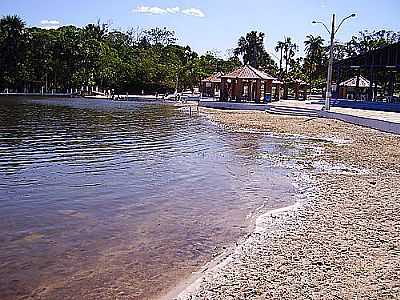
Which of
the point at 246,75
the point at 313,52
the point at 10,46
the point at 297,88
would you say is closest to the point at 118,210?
the point at 246,75

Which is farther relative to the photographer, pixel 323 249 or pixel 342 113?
pixel 342 113

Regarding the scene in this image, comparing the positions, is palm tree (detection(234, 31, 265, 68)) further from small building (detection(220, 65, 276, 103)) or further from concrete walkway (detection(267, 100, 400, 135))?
concrete walkway (detection(267, 100, 400, 135))

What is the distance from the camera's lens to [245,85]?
204 feet

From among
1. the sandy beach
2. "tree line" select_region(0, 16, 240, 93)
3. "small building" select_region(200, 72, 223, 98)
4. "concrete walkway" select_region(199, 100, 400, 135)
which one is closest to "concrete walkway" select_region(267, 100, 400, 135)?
"concrete walkway" select_region(199, 100, 400, 135)

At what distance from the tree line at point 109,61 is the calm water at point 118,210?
49.2 metres

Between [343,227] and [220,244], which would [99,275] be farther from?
[343,227]

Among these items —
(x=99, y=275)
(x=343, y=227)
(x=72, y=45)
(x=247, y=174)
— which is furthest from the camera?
(x=72, y=45)

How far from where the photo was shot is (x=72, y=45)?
75500 mm

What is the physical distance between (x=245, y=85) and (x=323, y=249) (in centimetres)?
5506

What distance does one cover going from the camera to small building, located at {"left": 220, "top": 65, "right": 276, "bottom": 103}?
187ft

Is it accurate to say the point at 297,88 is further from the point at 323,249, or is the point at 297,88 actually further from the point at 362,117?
the point at 323,249

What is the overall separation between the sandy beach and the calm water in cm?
59

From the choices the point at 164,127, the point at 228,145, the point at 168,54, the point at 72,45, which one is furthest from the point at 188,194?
the point at 168,54

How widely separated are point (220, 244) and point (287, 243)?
3.48 feet
